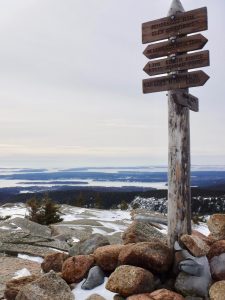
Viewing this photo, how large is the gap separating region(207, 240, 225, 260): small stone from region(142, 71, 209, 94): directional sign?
3.40 m

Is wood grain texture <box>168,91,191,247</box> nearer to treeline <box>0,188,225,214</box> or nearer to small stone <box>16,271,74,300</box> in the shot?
small stone <box>16,271,74,300</box>

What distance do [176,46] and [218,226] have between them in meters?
4.28

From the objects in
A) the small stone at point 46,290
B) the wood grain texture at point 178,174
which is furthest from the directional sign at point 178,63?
the small stone at point 46,290

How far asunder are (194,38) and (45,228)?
14968mm

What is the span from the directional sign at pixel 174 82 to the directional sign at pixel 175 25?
0.92 metres

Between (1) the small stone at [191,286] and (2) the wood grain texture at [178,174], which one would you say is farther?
(2) the wood grain texture at [178,174]

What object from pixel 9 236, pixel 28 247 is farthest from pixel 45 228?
pixel 28 247

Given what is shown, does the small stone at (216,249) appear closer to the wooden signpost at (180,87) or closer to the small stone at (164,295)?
the wooden signpost at (180,87)

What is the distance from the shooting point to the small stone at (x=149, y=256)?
7926 mm

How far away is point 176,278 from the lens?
311 inches

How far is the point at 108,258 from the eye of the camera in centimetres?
855

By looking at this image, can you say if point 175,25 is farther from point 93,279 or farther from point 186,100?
point 93,279

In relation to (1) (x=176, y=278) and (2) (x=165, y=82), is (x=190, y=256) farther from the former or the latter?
(2) (x=165, y=82)

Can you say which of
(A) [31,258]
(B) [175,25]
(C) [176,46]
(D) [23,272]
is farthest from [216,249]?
(A) [31,258]
